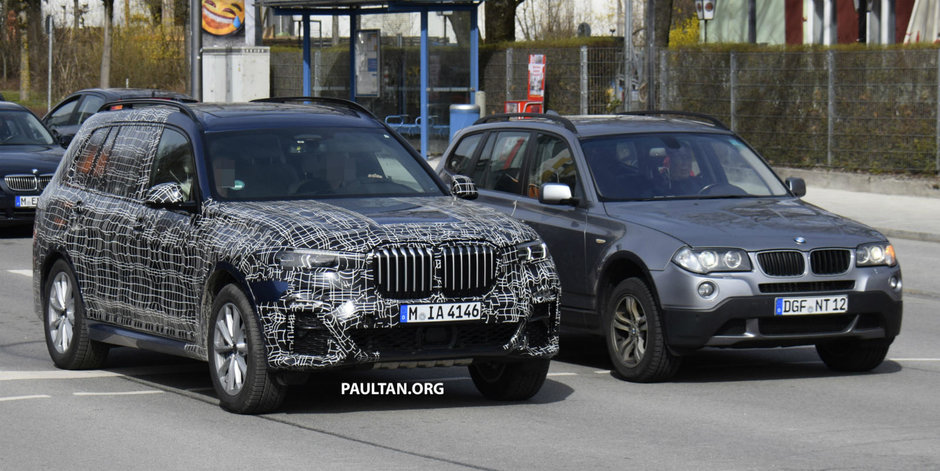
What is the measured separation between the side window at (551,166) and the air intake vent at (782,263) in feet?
5.92

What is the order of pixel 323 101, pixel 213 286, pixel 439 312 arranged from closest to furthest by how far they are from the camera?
pixel 439 312
pixel 213 286
pixel 323 101

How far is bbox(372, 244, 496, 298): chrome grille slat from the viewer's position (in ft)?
25.9

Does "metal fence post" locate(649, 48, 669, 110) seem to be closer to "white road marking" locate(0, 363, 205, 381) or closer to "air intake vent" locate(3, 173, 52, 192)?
"air intake vent" locate(3, 173, 52, 192)

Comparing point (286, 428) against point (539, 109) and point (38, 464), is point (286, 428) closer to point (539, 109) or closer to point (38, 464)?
point (38, 464)

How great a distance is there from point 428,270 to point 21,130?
1474cm

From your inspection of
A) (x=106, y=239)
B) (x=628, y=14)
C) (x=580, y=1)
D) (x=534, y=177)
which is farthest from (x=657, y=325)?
(x=580, y=1)

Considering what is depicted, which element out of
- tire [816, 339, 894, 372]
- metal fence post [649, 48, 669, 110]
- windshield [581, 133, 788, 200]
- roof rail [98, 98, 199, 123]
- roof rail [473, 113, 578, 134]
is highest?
metal fence post [649, 48, 669, 110]

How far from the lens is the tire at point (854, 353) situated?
9.91 m

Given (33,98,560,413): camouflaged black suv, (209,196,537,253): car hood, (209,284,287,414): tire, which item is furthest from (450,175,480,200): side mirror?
(209,284,287,414): tire

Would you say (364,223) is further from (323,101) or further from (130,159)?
(323,101)

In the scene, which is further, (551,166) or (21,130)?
(21,130)

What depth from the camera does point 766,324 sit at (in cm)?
938

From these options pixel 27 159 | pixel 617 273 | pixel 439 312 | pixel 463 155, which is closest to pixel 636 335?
pixel 617 273

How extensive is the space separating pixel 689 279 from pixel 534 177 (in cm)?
231
